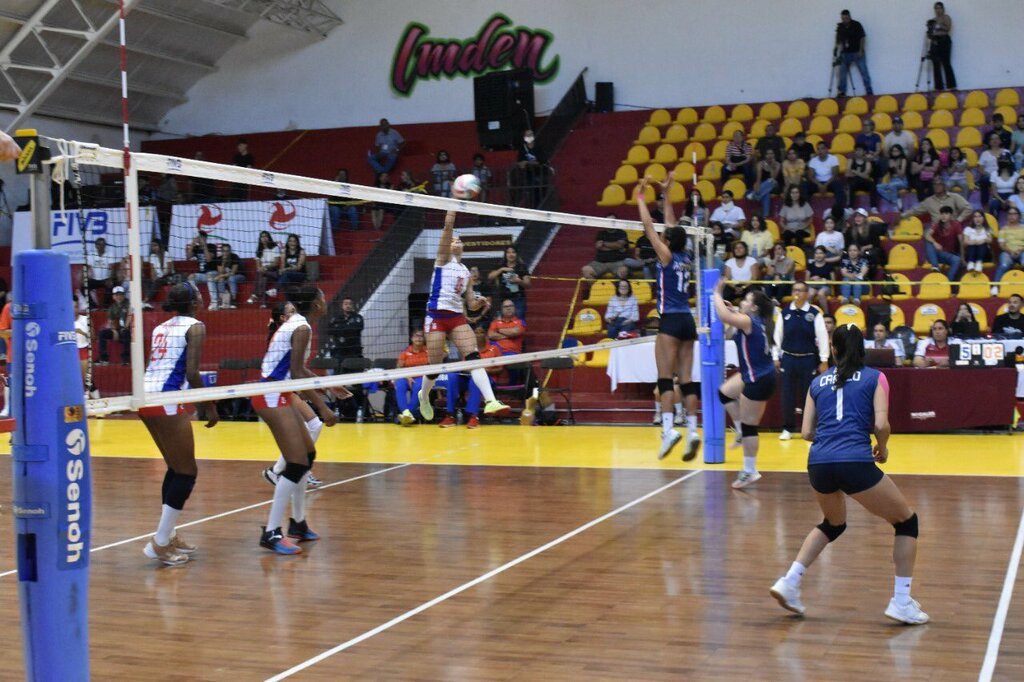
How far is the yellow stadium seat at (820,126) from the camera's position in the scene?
21.2 m

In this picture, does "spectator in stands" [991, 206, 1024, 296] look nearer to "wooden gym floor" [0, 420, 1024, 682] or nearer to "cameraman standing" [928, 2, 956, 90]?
"cameraman standing" [928, 2, 956, 90]

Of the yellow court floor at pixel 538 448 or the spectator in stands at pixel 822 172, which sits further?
the spectator in stands at pixel 822 172

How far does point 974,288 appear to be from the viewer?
17031 millimetres

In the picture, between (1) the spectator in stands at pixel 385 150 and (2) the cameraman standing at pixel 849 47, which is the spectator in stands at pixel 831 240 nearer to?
(2) the cameraman standing at pixel 849 47

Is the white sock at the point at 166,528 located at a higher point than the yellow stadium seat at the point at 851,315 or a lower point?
lower

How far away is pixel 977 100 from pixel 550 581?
16.8 m

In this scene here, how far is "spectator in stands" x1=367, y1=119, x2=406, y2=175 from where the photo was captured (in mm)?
23844

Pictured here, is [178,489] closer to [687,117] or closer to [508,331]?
[508,331]

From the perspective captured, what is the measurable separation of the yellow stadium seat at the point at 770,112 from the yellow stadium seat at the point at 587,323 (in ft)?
19.9

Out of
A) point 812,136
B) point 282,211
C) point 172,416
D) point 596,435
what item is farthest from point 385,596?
point 812,136

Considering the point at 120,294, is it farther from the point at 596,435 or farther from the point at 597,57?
the point at 597,57

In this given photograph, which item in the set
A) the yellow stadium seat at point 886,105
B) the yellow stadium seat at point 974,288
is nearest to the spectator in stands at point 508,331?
the yellow stadium seat at point 974,288

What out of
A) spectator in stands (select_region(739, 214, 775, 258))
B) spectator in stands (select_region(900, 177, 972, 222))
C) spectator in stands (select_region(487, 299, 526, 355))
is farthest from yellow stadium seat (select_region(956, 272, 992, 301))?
spectator in stands (select_region(487, 299, 526, 355))

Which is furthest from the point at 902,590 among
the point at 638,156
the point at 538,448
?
the point at 638,156
